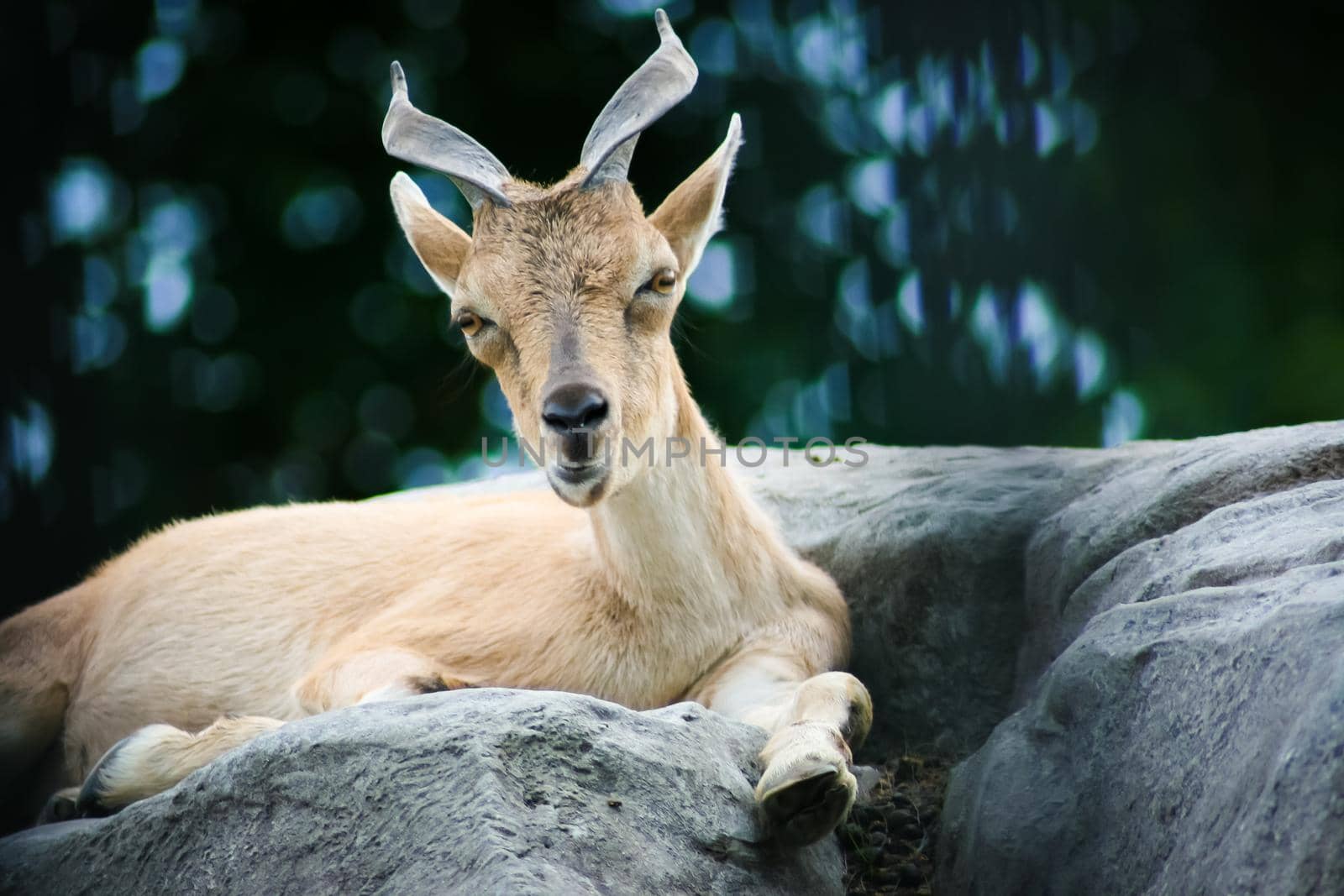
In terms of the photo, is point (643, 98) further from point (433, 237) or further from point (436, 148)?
point (433, 237)

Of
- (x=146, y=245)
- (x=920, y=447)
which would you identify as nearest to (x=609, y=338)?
(x=920, y=447)

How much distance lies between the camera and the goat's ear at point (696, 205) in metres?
4.25

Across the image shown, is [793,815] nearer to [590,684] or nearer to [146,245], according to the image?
[590,684]

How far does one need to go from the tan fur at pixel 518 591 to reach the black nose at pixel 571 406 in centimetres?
5

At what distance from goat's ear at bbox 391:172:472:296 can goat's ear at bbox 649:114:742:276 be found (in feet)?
2.44

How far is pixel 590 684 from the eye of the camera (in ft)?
13.4

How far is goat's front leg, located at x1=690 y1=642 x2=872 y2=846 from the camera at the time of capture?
9.19 feet

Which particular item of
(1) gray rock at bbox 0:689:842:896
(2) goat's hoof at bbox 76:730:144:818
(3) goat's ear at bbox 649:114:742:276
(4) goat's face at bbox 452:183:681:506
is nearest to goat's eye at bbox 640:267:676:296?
(4) goat's face at bbox 452:183:681:506

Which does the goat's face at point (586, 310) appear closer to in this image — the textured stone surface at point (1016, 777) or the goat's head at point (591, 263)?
the goat's head at point (591, 263)

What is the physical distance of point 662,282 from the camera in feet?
13.2

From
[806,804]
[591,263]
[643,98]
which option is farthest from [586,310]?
[806,804]

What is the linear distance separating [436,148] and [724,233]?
6.51ft

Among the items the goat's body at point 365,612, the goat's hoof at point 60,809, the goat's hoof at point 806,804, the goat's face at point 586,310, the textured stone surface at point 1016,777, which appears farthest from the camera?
the goat's body at point 365,612

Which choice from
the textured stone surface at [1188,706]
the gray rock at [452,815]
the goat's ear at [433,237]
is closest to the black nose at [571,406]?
the gray rock at [452,815]
